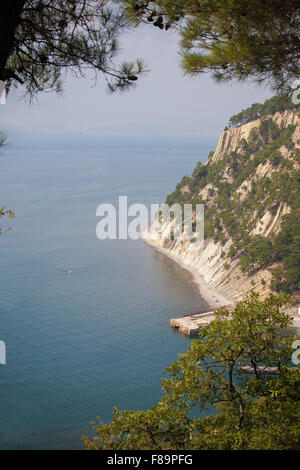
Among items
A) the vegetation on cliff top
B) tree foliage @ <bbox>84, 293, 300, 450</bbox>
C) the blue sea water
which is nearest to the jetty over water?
the blue sea water

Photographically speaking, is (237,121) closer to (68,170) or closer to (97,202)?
(97,202)

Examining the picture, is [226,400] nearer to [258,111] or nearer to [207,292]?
[207,292]

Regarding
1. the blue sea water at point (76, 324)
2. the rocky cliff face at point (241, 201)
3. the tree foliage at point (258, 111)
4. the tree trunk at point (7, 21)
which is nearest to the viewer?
the tree trunk at point (7, 21)

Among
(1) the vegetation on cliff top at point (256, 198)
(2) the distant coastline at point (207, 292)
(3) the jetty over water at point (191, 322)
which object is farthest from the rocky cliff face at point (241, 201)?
(3) the jetty over water at point (191, 322)

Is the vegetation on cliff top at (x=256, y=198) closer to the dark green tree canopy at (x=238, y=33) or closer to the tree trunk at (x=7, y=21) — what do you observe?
the dark green tree canopy at (x=238, y=33)

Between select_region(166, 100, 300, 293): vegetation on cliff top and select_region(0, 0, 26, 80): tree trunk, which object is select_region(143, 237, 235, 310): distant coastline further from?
select_region(0, 0, 26, 80): tree trunk
